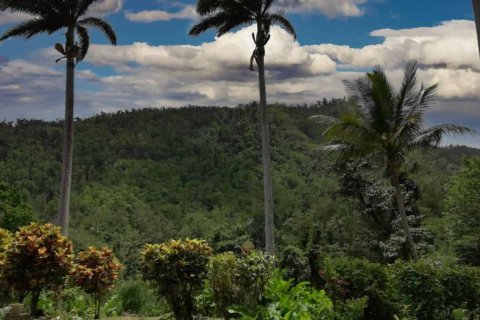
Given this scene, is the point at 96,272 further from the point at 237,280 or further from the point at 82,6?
the point at 82,6

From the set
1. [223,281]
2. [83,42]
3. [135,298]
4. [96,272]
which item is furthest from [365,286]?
[83,42]

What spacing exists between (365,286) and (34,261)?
21.0 ft

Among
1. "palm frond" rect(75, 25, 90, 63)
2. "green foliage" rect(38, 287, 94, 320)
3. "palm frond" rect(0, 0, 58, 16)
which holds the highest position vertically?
"palm frond" rect(0, 0, 58, 16)

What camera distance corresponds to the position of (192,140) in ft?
382

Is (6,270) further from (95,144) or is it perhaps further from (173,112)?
(173,112)

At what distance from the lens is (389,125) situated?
16906 millimetres

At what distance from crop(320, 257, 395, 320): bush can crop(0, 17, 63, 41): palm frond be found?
426 inches

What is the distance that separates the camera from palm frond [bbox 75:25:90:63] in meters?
15.3

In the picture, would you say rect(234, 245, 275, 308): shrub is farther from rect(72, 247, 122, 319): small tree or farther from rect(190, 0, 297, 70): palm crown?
rect(190, 0, 297, 70): palm crown

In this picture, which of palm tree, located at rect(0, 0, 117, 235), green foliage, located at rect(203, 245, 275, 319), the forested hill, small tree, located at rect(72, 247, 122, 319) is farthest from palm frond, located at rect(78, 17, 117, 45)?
the forested hill

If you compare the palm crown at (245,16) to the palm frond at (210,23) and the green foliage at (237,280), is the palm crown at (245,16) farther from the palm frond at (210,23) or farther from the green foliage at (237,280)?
the green foliage at (237,280)

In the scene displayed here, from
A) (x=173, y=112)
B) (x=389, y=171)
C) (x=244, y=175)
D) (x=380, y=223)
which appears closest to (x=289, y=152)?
(x=244, y=175)

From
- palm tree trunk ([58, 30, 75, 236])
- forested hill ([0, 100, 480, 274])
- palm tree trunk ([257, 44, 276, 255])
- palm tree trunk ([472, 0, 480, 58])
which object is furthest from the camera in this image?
forested hill ([0, 100, 480, 274])

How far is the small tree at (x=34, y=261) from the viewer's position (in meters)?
9.14
